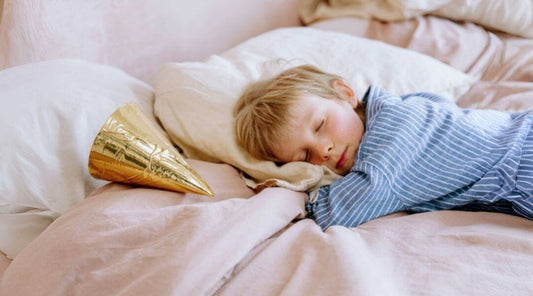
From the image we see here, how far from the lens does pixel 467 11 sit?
1.55m

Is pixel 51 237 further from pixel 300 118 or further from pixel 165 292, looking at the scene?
pixel 300 118

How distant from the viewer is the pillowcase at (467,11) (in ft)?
4.95

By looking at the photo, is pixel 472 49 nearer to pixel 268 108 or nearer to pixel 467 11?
pixel 467 11

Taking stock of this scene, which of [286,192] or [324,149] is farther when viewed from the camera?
[324,149]

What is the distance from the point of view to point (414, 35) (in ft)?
5.09

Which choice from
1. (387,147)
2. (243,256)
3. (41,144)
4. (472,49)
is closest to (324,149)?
(387,147)

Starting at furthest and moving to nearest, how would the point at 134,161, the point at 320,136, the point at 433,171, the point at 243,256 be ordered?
1. the point at 320,136
2. the point at 433,171
3. the point at 134,161
4. the point at 243,256

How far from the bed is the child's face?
0.05 meters

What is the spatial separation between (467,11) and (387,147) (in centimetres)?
83

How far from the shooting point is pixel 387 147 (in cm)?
97

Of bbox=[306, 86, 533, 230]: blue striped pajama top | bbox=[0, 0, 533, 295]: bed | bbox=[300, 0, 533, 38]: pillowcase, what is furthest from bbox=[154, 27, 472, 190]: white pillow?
bbox=[300, 0, 533, 38]: pillowcase

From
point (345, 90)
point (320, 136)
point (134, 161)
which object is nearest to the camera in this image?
point (134, 161)

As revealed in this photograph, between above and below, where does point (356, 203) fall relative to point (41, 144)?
below

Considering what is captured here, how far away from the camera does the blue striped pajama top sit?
3.02ft
